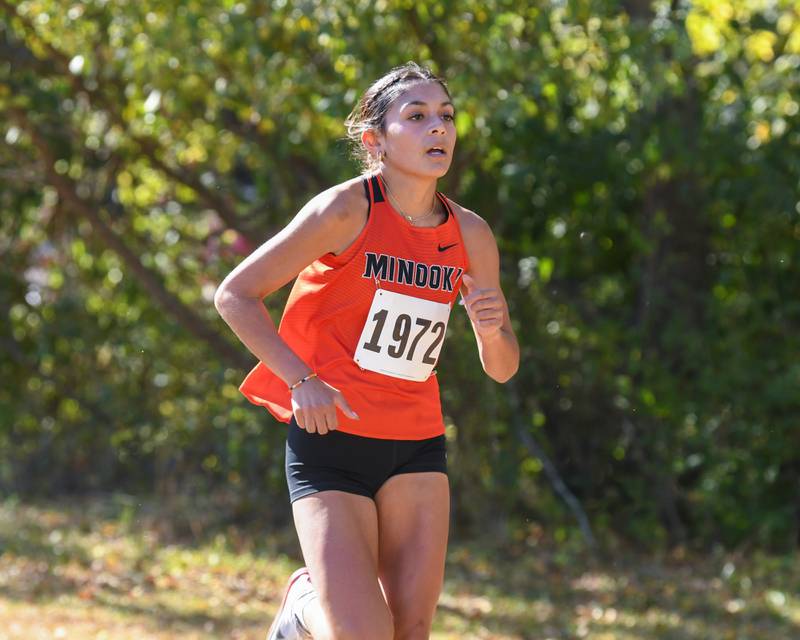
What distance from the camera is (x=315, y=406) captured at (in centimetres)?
294

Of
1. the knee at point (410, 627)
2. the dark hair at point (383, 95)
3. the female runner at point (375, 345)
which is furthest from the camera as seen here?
the dark hair at point (383, 95)

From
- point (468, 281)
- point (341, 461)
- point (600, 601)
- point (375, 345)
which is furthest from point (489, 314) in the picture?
point (600, 601)

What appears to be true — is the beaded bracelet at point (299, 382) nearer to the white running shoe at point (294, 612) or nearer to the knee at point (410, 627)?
the white running shoe at point (294, 612)

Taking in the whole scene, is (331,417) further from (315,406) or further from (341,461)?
(341,461)

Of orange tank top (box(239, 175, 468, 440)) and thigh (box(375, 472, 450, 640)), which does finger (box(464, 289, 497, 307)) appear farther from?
thigh (box(375, 472, 450, 640))

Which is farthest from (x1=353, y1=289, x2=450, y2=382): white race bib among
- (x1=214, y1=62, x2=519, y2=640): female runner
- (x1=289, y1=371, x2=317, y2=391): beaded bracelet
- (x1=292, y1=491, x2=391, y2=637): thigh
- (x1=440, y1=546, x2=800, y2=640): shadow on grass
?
(x1=440, y1=546, x2=800, y2=640): shadow on grass

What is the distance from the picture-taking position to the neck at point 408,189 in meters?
3.25

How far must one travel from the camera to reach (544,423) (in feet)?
23.7

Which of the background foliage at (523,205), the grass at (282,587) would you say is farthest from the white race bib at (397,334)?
the grass at (282,587)

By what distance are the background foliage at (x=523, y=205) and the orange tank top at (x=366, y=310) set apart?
2.48m

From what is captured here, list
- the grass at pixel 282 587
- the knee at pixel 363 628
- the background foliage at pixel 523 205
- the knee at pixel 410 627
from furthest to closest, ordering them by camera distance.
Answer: the background foliage at pixel 523 205
the grass at pixel 282 587
the knee at pixel 410 627
the knee at pixel 363 628

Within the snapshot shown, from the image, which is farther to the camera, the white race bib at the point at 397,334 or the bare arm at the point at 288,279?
the white race bib at the point at 397,334

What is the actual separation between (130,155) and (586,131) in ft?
8.59

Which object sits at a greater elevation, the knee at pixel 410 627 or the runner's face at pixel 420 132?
the runner's face at pixel 420 132
